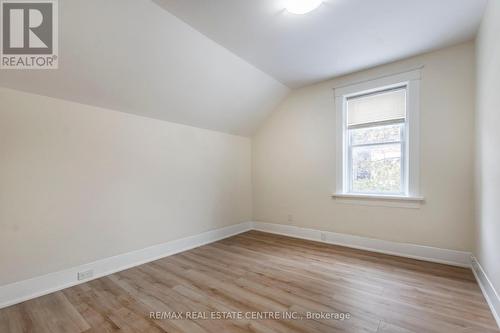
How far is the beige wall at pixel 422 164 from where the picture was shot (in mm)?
2766

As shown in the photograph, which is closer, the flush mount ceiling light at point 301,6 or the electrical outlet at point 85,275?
the flush mount ceiling light at point 301,6

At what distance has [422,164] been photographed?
118 inches

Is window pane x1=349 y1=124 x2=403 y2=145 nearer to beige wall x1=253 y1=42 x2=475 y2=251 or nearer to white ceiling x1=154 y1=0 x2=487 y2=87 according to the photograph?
beige wall x1=253 y1=42 x2=475 y2=251

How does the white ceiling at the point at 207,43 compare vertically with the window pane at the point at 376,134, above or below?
above

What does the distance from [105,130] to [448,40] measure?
4.24 m

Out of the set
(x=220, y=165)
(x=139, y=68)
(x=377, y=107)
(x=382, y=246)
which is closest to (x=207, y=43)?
(x=139, y=68)

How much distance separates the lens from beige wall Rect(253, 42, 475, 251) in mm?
2766

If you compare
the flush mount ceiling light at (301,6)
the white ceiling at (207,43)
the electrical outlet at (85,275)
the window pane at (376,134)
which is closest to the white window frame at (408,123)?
the window pane at (376,134)

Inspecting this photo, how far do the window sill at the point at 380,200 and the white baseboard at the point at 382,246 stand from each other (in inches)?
21.0

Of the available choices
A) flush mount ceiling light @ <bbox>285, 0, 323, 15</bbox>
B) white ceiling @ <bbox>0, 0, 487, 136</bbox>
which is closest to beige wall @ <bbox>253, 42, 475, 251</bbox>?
white ceiling @ <bbox>0, 0, 487, 136</bbox>

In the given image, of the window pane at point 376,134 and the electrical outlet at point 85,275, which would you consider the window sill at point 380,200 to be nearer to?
the window pane at point 376,134

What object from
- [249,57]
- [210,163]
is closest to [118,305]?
[210,163]

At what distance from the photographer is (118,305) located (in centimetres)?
204

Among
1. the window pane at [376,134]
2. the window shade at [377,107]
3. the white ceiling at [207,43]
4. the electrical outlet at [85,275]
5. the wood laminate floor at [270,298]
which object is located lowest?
the wood laminate floor at [270,298]
